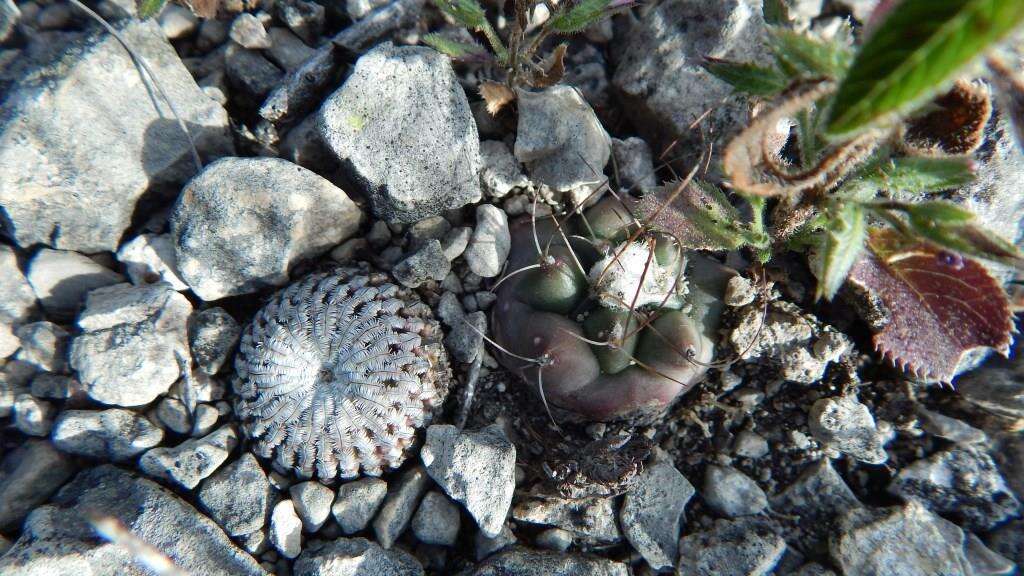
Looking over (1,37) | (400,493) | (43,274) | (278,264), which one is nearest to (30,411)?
(43,274)

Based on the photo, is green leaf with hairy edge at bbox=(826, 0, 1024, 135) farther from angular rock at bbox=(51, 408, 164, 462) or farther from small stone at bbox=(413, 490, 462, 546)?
angular rock at bbox=(51, 408, 164, 462)

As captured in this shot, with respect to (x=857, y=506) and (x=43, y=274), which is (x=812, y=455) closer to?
(x=857, y=506)

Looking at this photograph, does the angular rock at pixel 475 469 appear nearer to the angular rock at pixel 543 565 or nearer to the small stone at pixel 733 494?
the angular rock at pixel 543 565

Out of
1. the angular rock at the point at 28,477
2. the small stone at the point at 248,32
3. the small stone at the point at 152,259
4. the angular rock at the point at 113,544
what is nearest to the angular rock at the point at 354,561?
the angular rock at the point at 113,544

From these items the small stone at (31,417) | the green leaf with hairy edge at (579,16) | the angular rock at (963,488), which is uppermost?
the green leaf with hairy edge at (579,16)

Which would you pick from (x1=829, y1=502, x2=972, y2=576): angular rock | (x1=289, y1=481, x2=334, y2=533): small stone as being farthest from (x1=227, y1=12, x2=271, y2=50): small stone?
(x1=829, y1=502, x2=972, y2=576): angular rock

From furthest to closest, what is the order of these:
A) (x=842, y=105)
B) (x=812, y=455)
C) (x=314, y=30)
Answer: (x=314, y=30), (x=812, y=455), (x=842, y=105)
